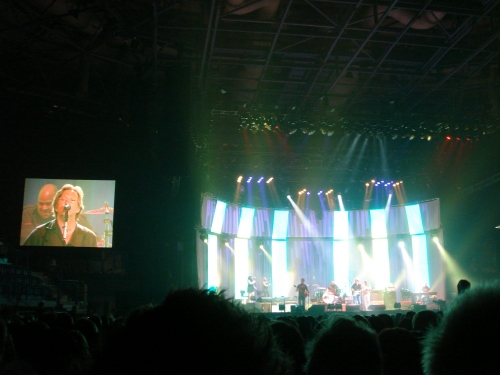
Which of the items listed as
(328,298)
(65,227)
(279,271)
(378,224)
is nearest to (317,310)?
(328,298)

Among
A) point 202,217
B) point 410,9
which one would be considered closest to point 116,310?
point 202,217

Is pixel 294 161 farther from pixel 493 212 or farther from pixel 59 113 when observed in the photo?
pixel 59 113

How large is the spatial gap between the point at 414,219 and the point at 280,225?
18.5ft

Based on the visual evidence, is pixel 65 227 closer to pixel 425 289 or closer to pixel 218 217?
pixel 218 217

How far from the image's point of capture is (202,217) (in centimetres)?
1612

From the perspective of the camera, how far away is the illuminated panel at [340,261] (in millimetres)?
20016

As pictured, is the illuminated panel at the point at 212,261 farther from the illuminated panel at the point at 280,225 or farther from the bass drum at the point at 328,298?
the bass drum at the point at 328,298

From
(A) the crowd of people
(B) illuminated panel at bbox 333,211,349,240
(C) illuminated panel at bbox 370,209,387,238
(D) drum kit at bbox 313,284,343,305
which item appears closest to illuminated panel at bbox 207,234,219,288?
(D) drum kit at bbox 313,284,343,305

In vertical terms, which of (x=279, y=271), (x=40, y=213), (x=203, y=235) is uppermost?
(x=40, y=213)

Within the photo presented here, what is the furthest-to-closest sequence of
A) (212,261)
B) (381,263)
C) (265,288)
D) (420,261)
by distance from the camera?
(381,263) → (420,261) → (265,288) → (212,261)

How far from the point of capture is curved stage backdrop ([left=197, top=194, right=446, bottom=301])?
18188 millimetres

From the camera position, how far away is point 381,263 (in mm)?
19766

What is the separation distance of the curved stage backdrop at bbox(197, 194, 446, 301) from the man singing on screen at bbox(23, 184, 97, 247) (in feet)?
18.8

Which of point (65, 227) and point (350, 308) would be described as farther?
point (350, 308)
